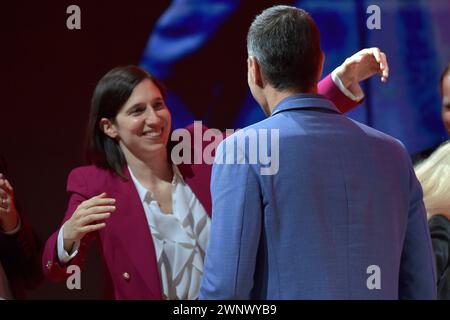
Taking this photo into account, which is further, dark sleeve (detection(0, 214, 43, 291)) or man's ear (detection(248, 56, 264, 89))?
dark sleeve (detection(0, 214, 43, 291))

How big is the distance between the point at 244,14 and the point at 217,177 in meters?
1.23

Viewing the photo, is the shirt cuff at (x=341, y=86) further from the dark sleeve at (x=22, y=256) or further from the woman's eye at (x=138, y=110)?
the dark sleeve at (x=22, y=256)

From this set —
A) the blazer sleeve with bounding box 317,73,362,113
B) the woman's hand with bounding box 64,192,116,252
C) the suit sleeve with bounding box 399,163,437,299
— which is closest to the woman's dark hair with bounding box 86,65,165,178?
the woman's hand with bounding box 64,192,116,252

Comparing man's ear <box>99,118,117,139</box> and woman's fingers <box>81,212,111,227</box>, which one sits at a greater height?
man's ear <box>99,118,117,139</box>

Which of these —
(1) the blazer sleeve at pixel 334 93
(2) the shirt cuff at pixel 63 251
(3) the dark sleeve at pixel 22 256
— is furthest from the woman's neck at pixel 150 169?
(1) the blazer sleeve at pixel 334 93

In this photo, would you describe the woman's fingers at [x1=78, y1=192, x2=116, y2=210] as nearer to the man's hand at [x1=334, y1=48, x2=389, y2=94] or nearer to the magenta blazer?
the magenta blazer

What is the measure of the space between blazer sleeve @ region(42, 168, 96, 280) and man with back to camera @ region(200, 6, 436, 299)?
1007 mm

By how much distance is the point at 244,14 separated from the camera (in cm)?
277

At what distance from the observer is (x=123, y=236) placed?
8.52ft

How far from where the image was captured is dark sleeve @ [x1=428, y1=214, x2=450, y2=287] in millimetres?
2510

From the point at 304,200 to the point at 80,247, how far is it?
118cm

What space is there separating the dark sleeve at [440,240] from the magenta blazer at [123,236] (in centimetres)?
80

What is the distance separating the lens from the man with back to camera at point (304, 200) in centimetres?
166

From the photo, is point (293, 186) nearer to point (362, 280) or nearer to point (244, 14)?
point (362, 280)
